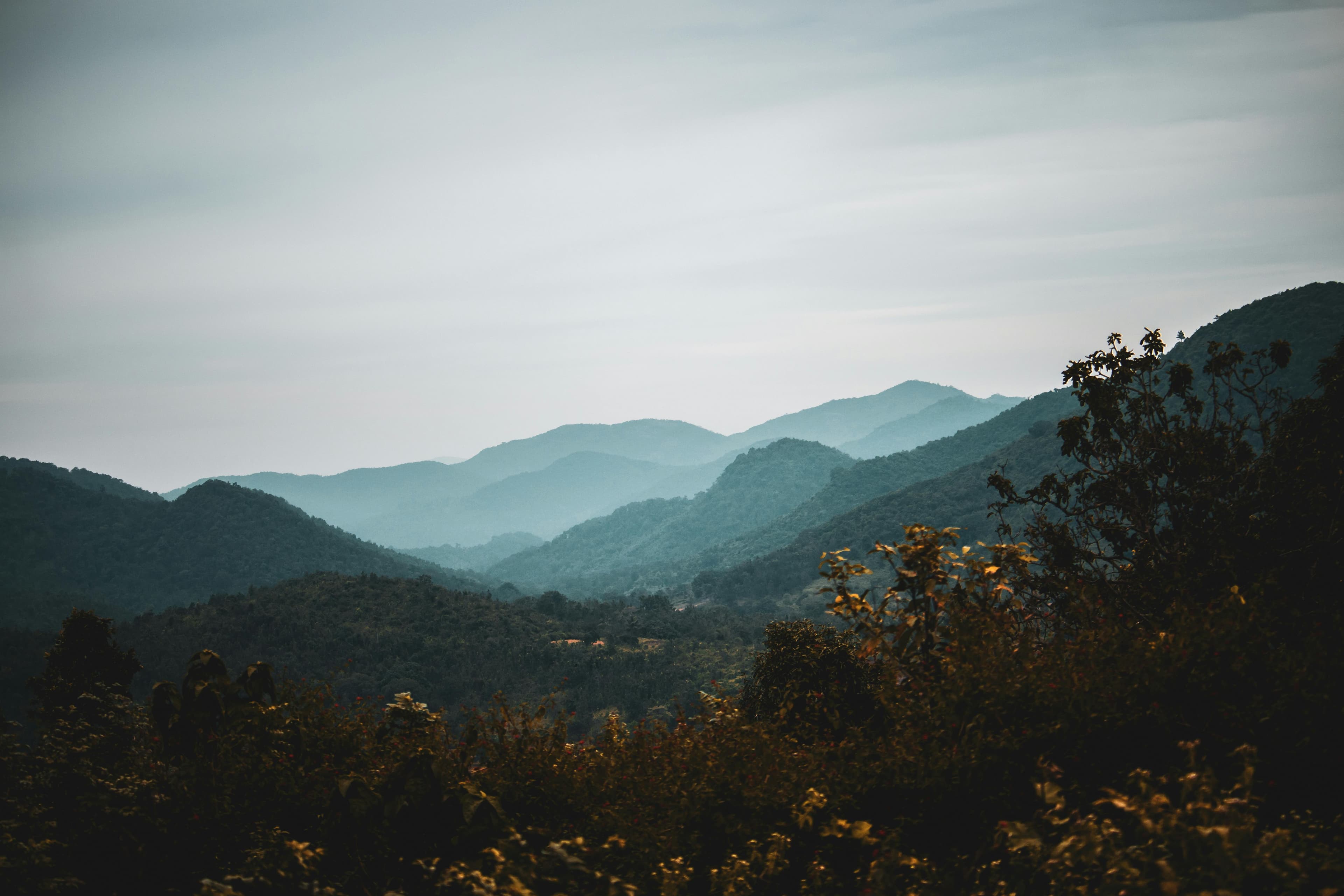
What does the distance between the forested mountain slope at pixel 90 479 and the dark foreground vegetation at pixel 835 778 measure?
153 meters

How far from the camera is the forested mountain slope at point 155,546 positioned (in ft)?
343

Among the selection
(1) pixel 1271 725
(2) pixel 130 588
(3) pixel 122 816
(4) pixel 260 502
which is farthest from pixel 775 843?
(4) pixel 260 502

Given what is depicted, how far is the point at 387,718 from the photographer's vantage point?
22.5 feet

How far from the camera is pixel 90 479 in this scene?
15238 centimetres

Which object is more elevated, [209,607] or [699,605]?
[209,607]

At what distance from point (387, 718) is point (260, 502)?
448ft

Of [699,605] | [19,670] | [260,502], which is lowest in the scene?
[699,605]

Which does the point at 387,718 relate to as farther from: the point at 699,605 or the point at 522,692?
the point at 699,605

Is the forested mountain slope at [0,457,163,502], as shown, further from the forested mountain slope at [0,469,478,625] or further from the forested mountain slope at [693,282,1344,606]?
the forested mountain slope at [693,282,1344,606]

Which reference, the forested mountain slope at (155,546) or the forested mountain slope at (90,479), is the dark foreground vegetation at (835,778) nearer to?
the forested mountain slope at (155,546)

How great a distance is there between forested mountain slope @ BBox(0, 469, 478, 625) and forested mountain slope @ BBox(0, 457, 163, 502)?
11780 millimetres

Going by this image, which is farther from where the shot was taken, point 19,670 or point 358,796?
point 19,670

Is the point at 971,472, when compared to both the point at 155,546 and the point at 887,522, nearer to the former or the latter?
the point at 887,522

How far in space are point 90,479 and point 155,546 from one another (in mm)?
57991
